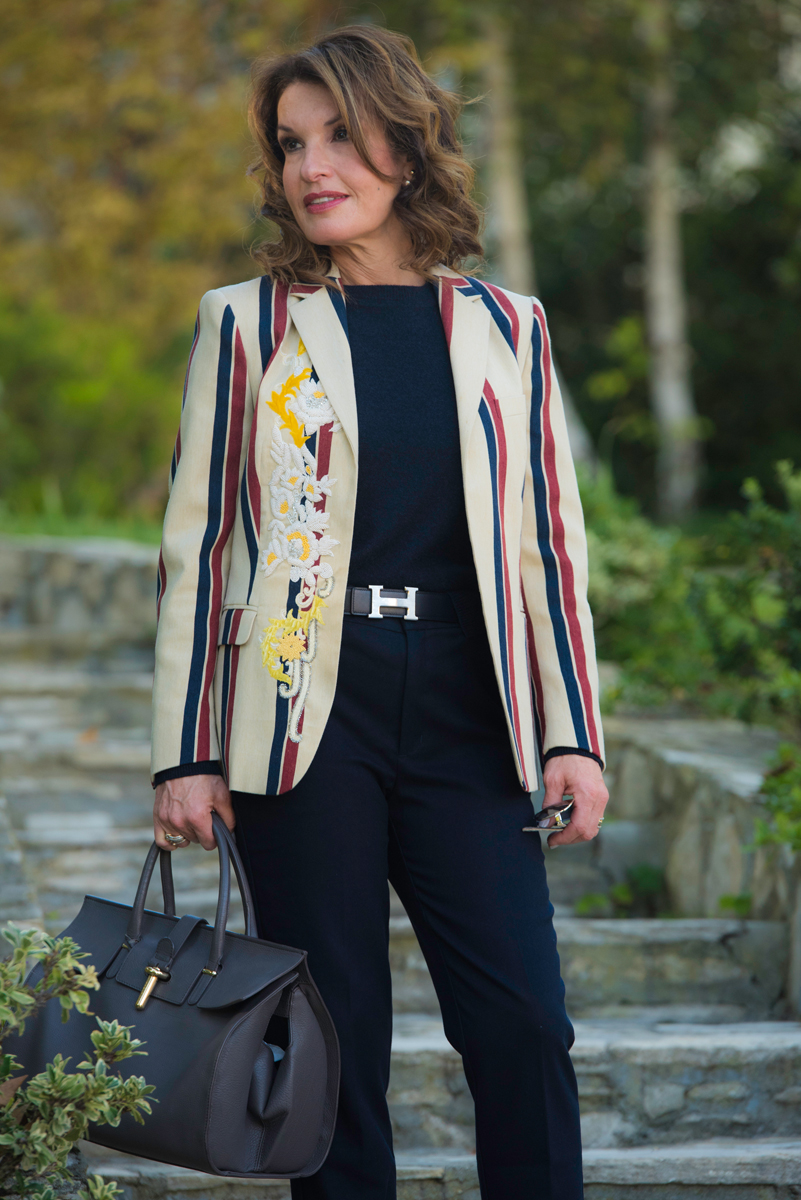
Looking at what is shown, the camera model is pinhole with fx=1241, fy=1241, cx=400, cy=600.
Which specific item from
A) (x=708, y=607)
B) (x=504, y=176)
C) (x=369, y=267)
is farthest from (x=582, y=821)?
(x=504, y=176)

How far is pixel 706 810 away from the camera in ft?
12.1

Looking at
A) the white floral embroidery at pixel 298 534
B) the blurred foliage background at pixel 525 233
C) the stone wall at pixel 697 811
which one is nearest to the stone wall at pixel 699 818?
the stone wall at pixel 697 811

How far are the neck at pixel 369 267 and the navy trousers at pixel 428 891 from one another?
552 mm

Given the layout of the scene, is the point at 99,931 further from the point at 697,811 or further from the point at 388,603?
the point at 697,811

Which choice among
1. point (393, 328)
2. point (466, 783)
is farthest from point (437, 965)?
point (393, 328)

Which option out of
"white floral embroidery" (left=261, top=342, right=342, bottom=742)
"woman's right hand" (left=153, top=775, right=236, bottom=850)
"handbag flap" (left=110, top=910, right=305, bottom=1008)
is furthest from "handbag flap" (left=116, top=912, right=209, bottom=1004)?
"white floral embroidery" (left=261, top=342, right=342, bottom=742)

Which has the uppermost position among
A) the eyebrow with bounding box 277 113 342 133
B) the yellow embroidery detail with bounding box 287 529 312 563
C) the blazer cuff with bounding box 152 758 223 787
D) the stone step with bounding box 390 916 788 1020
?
the eyebrow with bounding box 277 113 342 133

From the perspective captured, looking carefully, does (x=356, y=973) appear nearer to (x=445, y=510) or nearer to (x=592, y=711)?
(x=592, y=711)

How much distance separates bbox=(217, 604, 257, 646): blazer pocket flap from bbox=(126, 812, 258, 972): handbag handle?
25cm

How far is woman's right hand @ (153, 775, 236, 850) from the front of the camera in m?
1.78

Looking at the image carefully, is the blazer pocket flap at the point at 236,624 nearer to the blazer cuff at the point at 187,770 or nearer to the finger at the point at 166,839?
the blazer cuff at the point at 187,770

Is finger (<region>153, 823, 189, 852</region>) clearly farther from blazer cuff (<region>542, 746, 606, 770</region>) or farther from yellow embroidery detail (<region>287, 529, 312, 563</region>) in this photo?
blazer cuff (<region>542, 746, 606, 770</region>)

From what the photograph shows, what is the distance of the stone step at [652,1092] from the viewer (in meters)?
2.68

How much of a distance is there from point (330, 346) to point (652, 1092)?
6.03 ft
